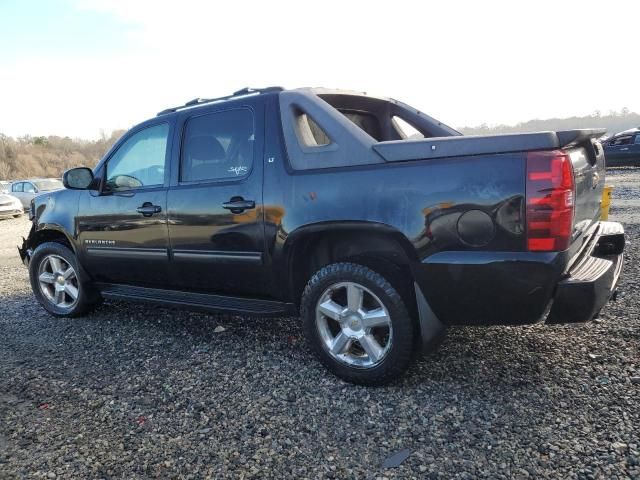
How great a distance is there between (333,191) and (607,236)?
1886 millimetres

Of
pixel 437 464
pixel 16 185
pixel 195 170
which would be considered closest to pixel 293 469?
pixel 437 464

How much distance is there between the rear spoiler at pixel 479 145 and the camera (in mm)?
2391

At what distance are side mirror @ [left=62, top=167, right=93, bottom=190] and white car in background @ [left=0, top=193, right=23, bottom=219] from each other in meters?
14.7

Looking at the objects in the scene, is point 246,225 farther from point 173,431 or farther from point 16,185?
point 16,185

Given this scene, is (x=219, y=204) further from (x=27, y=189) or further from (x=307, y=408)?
(x=27, y=189)

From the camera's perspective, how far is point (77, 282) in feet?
15.5

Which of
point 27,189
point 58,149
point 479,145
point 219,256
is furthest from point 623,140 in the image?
point 58,149

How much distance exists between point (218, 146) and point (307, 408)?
2010 mm

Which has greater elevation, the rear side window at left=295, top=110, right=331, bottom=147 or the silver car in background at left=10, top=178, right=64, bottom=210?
the rear side window at left=295, top=110, right=331, bottom=147

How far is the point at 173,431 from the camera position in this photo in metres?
2.64

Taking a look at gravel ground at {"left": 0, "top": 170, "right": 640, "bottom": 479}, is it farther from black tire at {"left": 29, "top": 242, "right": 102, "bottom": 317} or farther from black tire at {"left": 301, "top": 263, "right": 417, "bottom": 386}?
black tire at {"left": 29, "top": 242, "right": 102, "bottom": 317}

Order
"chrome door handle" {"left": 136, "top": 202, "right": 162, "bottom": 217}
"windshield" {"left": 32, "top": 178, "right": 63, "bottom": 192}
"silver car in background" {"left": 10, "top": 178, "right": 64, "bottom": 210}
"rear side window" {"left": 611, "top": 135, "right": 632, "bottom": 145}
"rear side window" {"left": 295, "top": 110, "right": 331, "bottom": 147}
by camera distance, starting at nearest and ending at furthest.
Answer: "rear side window" {"left": 295, "top": 110, "right": 331, "bottom": 147} → "chrome door handle" {"left": 136, "top": 202, "right": 162, "bottom": 217} → "silver car in background" {"left": 10, "top": 178, "right": 64, "bottom": 210} → "rear side window" {"left": 611, "top": 135, "right": 632, "bottom": 145} → "windshield" {"left": 32, "top": 178, "right": 63, "bottom": 192}

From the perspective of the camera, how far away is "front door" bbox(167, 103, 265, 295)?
3336 mm

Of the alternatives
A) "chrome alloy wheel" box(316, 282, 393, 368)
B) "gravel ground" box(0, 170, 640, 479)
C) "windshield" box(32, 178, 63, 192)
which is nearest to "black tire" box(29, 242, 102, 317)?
"gravel ground" box(0, 170, 640, 479)
